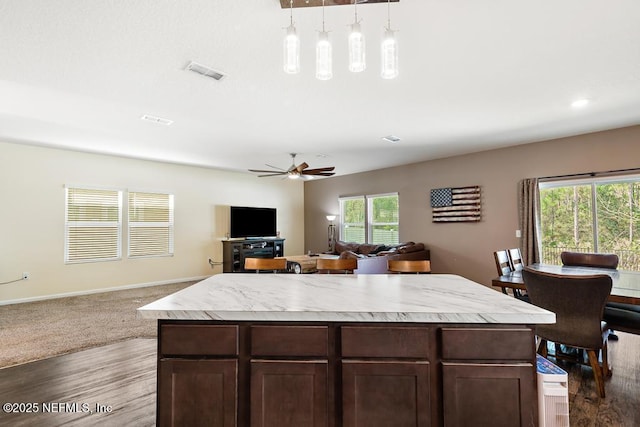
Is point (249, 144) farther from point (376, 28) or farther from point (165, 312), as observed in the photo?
point (165, 312)

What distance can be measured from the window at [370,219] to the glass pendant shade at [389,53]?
5.67 metres

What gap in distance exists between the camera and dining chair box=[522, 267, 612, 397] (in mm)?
2207

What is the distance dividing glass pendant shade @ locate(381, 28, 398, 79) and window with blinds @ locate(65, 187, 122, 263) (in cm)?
613

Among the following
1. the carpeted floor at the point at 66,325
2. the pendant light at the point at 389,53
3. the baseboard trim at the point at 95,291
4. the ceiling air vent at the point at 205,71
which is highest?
the ceiling air vent at the point at 205,71

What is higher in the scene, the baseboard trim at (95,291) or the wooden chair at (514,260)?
the wooden chair at (514,260)

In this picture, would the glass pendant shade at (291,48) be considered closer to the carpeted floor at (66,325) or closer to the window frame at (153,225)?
the carpeted floor at (66,325)

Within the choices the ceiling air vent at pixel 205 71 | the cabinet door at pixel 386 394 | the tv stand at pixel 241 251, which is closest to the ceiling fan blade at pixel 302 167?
the ceiling air vent at pixel 205 71

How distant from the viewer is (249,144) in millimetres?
5191

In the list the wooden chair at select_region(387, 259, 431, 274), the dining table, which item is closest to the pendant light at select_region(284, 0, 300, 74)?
the wooden chair at select_region(387, 259, 431, 274)

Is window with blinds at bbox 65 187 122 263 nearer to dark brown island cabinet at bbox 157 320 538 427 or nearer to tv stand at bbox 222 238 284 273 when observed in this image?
tv stand at bbox 222 238 284 273

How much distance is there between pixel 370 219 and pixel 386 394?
6513 mm

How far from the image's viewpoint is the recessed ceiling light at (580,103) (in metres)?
3.39

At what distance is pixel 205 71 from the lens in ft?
8.95

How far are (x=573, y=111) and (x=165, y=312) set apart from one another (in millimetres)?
4702
